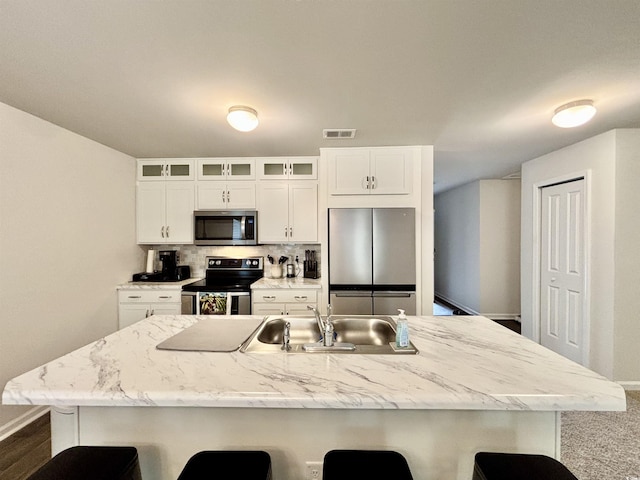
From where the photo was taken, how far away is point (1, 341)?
208 cm

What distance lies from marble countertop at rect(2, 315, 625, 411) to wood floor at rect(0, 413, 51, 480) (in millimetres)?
1232

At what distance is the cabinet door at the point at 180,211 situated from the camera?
3.53 m

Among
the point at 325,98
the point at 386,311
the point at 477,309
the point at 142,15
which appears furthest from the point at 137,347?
the point at 477,309

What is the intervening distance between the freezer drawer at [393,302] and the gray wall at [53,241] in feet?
9.46

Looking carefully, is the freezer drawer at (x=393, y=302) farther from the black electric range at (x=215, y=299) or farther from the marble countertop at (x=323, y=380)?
the marble countertop at (x=323, y=380)

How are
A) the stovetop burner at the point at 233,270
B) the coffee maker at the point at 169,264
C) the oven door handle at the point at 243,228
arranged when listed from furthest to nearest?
the stovetop burner at the point at 233,270 → the coffee maker at the point at 169,264 → the oven door handle at the point at 243,228

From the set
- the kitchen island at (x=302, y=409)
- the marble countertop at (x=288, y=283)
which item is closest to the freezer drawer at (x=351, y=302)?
the marble countertop at (x=288, y=283)

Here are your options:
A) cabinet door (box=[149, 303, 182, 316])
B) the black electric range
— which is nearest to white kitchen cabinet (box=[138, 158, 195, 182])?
the black electric range

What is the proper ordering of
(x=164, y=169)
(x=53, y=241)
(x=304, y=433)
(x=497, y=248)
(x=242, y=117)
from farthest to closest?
1. (x=497, y=248)
2. (x=164, y=169)
3. (x=53, y=241)
4. (x=242, y=117)
5. (x=304, y=433)

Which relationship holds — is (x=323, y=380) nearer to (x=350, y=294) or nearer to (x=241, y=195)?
(x=350, y=294)

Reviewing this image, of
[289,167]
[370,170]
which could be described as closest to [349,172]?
[370,170]

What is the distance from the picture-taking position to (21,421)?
2178 millimetres

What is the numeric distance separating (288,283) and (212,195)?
4.72 feet

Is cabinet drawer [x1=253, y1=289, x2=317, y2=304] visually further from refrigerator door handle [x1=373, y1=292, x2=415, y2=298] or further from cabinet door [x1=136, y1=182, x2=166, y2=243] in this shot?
cabinet door [x1=136, y1=182, x2=166, y2=243]
